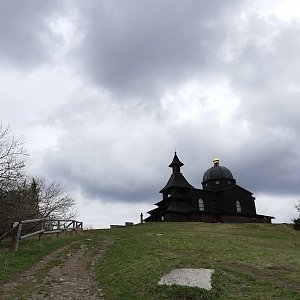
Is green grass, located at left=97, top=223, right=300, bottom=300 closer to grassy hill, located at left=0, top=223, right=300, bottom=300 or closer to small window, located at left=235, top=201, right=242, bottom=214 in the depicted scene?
grassy hill, located at left=0, top=223, right=300, bottom=300

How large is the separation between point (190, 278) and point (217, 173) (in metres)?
71.2

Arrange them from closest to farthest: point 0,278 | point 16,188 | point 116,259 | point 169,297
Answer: point 169,297 < point 0,278 < point 116,259 < point 16,188

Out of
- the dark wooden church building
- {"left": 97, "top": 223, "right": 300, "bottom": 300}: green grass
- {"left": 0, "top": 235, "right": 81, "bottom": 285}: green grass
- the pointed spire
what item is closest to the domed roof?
the dark wooden church building

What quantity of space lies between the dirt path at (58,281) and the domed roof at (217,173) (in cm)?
6427

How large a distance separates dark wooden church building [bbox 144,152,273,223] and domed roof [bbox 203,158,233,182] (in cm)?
23

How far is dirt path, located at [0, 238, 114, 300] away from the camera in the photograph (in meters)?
11.1

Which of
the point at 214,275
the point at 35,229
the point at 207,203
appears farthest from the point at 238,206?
the point at 214,275

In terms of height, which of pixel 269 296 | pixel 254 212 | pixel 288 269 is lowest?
pixel 269 296

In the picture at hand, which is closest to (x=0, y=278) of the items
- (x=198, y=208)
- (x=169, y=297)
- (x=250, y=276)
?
(x=169, y=297)

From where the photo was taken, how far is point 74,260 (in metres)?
17.7

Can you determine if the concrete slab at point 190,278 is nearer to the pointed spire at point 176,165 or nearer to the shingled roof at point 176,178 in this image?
the shingled roof at point 176,178

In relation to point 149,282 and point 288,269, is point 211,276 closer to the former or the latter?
point 149,282

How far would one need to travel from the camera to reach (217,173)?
81.8m

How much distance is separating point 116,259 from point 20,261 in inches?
160
